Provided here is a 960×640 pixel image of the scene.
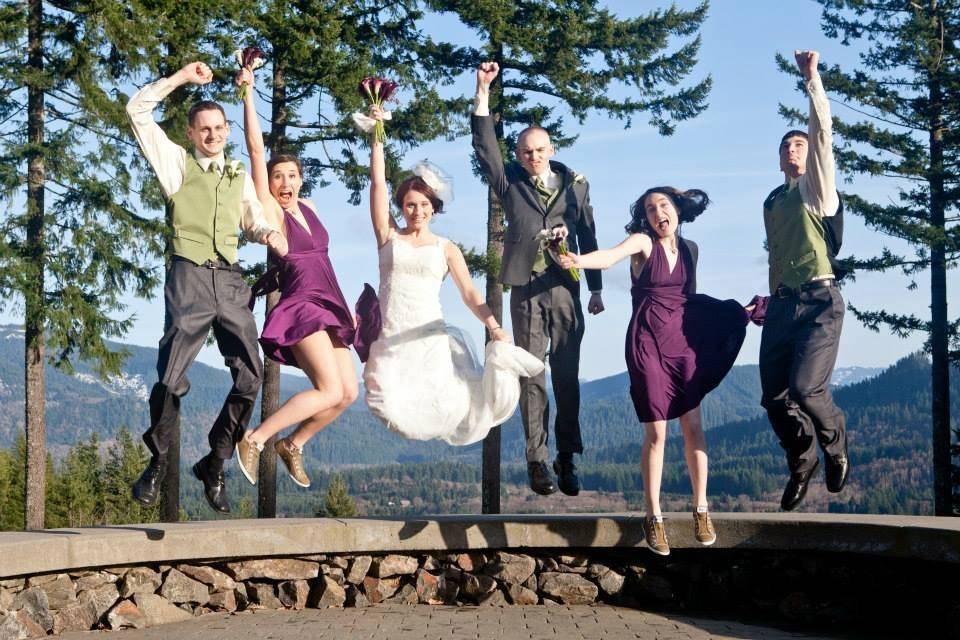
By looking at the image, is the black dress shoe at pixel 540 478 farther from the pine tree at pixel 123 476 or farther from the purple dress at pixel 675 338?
the pine tree at pixel 123 476

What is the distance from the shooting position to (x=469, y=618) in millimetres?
8969

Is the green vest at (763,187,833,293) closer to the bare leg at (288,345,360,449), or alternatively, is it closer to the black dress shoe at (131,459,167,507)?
the bare leg at (288,345,360,449)

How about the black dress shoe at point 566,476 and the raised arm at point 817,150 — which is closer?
the raised arm at point 817,150

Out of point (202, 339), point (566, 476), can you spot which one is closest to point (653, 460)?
point (566, 476)

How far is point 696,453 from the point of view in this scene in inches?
350

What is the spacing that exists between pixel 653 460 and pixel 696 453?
1.29ft

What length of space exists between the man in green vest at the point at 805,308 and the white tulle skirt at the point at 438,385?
1.87 meters

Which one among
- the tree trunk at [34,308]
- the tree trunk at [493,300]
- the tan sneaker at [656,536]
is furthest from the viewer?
the tree trunk at [34,308]

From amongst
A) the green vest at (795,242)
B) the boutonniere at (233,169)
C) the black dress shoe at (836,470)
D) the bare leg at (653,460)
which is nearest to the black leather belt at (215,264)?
the boutonniere at (233,169)

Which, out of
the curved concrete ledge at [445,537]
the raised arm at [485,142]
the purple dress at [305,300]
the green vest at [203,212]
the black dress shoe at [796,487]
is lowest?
the curved concrete ledge at [445,537]

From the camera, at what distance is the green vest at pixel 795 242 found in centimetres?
865

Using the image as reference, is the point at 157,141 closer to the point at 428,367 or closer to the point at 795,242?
the point at 428,367

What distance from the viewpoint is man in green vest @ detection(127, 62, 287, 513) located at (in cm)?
790

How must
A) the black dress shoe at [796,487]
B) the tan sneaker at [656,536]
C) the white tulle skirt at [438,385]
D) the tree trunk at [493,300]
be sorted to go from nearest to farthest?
the white tulle skirt at [438,385]
the tan sneaker at [656,536]
the black dress shoe at [796,487]
the tree trunk at [493,300]
